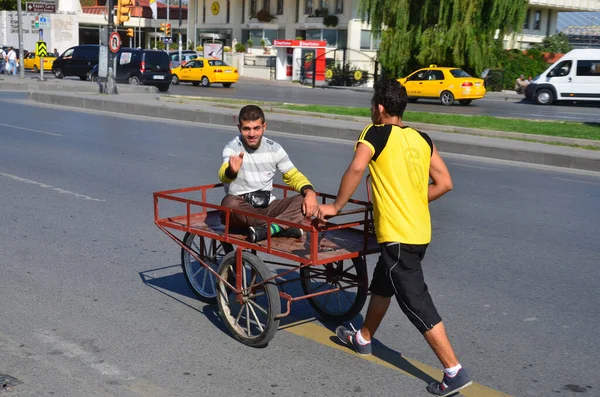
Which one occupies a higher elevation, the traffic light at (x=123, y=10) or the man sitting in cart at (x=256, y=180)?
the traffic light at (x=123, y=10)

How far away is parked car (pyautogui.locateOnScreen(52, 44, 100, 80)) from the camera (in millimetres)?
42094

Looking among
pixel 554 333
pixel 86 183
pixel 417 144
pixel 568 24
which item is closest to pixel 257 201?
pixel 417 144

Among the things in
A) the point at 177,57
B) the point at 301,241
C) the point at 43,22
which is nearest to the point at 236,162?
the point at 301,241

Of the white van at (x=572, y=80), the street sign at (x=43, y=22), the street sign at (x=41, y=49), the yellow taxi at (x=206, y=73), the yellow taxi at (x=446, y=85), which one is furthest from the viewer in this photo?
the yellow taxi at (x=206, y=73)

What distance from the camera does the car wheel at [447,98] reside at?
32.9m

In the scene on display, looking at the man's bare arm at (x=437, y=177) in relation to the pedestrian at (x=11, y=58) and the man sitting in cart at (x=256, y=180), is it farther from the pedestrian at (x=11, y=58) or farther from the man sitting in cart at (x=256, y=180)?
the pedestrian at (x=11, y=58)

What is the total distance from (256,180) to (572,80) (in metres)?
31.7

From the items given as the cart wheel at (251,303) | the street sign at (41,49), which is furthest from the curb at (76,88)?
the cart wheel at (251,303)

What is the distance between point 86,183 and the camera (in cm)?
1066

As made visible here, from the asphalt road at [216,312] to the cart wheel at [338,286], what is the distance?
0.57 ft

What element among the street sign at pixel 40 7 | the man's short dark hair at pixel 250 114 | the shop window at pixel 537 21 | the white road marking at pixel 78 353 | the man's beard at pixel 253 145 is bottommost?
the white road marking at pixel 78 353

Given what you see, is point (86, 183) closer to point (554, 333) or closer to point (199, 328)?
point (199, 328)

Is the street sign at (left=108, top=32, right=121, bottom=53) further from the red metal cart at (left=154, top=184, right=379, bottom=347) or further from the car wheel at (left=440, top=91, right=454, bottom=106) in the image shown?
the red metal cart at (left=154, top=184, right=379, bottom=347)

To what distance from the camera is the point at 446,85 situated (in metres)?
32.9
